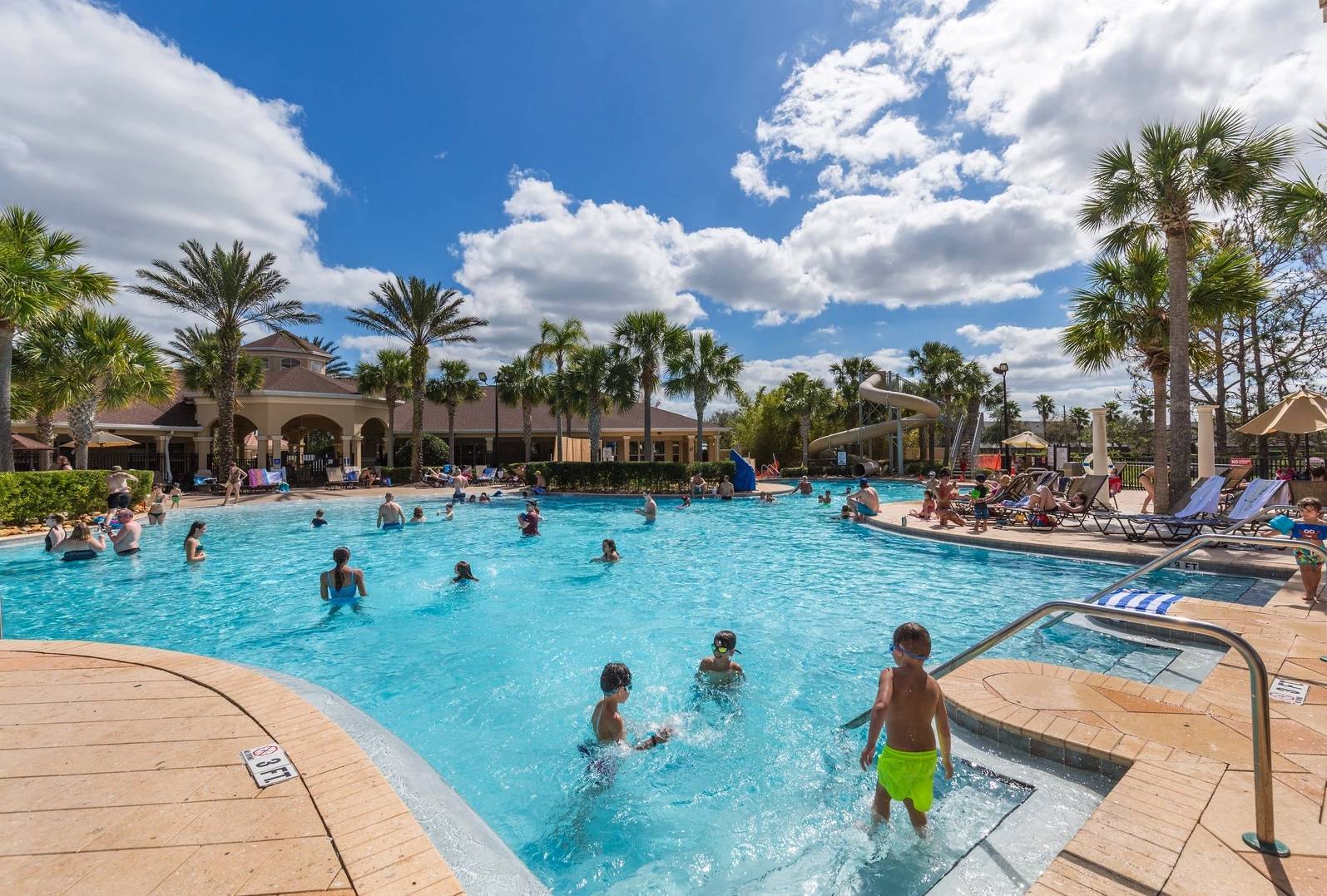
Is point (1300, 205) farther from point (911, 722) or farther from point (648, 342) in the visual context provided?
point (648, 342)

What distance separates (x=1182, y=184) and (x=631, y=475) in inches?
786

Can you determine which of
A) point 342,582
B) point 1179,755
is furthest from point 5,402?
point 1179,755

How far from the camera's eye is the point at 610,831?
405 centimetres

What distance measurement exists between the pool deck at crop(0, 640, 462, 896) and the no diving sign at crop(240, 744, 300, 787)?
44 mm

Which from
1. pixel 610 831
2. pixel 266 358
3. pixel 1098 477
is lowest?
pixel 610 831

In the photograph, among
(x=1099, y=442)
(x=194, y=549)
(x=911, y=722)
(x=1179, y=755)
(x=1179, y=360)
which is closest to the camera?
(x=911, y=722)

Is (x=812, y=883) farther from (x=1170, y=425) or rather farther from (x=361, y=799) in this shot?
(x=1170, y=425)

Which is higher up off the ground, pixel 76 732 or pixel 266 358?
pixel 266 358

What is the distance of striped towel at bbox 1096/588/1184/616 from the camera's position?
407 cm

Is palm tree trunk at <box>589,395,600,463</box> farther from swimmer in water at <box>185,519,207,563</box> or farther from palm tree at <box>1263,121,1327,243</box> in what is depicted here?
palm tree at <box>1263,121,1327,243</box>

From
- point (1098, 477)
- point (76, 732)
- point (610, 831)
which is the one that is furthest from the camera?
point (1098, 477)

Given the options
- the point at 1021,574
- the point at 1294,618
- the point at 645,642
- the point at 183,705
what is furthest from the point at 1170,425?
the point at 183,705

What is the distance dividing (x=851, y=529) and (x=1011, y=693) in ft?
39.6

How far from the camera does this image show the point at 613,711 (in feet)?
16.1
